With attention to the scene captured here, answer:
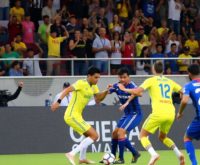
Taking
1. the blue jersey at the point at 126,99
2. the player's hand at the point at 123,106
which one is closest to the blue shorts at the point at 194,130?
the player's hand at the point at 123,106

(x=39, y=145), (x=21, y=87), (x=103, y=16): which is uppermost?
(x=103, y=16)

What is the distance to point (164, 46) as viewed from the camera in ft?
95.1

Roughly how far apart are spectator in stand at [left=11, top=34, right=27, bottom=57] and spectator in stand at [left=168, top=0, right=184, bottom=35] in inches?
241

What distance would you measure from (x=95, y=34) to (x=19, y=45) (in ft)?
7.89

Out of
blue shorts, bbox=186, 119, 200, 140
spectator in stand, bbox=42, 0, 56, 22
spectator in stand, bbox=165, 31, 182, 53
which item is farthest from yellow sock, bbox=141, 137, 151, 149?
spectator in stand, bbox=42, 0, 56, 22

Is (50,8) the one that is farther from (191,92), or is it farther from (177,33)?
(191,92)

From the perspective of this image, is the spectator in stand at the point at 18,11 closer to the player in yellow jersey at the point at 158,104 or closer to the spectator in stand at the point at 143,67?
the spectator in stand at the point at 143,67

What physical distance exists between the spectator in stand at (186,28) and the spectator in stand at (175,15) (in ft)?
0.67

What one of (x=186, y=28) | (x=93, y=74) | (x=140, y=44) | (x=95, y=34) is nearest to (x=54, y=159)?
(x=93, y=74)

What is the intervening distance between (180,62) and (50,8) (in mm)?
5229

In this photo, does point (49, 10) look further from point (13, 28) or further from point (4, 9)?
point (13, 28)

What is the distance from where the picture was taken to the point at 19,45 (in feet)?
87.8

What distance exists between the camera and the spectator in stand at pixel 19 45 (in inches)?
1042

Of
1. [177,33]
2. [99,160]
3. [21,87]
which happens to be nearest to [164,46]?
[177,33]
